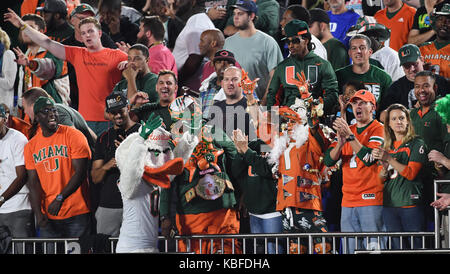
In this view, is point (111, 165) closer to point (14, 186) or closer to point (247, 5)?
point (14, 186)

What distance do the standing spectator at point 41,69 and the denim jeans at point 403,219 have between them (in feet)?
12.7

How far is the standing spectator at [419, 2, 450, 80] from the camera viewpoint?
8055 millimetres

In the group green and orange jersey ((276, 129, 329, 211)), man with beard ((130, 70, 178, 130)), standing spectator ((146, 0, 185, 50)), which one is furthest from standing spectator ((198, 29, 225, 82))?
green and orange jersey ((276, 129, 329, 211))

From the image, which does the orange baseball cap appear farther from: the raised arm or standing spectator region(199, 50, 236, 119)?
the raised arm

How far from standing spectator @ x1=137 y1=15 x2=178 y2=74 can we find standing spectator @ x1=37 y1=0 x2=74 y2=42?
0.87m

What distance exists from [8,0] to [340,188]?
446 centimetres

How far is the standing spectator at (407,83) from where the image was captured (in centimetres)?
763

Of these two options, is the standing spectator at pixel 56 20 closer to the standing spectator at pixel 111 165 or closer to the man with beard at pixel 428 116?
the standing spectator at pixel 111 165

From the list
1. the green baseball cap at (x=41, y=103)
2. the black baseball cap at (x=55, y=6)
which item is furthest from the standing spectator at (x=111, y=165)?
the black baseball cap at (x=55, y=6)

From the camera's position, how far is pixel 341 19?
359 inches

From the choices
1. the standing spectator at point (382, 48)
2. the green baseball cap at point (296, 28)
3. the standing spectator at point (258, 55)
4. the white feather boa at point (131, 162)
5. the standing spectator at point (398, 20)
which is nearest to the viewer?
the white feather boa at point (131, 162)

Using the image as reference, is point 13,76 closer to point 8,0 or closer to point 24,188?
point 8,0

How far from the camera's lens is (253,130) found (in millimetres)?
7668

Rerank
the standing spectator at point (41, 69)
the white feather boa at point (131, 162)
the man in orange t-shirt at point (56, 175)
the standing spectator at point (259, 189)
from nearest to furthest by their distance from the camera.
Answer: the white feather boa at point (131, 162)
the standing spectator at point (259, 189)
the man in orange t-shirt at point (56, 175)
the standing spectator at point (41, 69)
